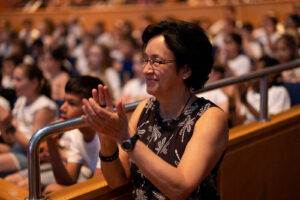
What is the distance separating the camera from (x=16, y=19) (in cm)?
1166

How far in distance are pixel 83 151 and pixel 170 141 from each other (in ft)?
2.71

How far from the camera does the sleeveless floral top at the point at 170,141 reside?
1.44 meters

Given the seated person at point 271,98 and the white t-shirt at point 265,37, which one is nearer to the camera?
the seated person at point 271,98

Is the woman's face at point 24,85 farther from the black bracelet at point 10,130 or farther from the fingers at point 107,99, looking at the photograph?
the fingers at point 107,99

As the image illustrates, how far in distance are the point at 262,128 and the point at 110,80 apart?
335 centimetres

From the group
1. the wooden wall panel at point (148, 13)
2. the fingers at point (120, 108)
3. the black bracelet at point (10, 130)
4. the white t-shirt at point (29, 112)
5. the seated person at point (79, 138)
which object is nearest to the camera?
the fingers at point (120, 108)

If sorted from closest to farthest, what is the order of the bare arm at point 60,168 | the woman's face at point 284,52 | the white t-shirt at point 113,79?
the bare arm at point 60,168 < the woman's face at point 284,52 < the white t-shirt at point 113,79

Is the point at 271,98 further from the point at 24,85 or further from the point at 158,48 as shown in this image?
the point at 24,85

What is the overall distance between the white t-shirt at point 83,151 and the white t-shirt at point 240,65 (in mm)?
3309

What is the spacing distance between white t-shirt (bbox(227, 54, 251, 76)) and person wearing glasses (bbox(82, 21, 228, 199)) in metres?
3.70

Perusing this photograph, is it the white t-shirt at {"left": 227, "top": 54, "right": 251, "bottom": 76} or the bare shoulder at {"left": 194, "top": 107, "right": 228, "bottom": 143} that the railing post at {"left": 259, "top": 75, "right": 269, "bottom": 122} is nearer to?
the bare shoulder at {"left": 194, "top": 107, "right": 228, "bottom": 143}

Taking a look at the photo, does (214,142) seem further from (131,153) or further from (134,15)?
(134,15)

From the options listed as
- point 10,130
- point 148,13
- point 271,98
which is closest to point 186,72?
point 10,130

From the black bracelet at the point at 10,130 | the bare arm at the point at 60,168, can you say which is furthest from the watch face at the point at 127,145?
the black bracelet at the point at 10,130
